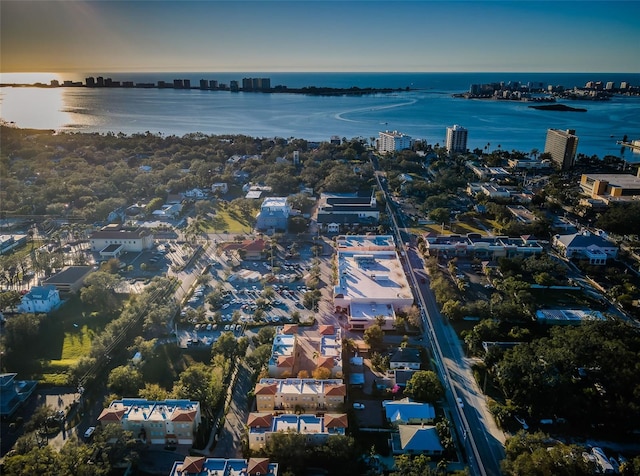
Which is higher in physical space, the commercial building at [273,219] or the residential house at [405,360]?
the commercial building at [273,219]

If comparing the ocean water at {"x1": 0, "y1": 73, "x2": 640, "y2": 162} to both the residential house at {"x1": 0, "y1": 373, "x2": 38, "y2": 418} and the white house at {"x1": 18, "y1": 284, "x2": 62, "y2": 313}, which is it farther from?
the residential house at {"x1": 0, "y1": 373, "x2": 38, "y2": 418}

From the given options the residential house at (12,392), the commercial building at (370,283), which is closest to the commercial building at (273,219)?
the commercial building at (370,283)

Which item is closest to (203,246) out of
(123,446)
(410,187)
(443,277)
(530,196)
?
(443,277)

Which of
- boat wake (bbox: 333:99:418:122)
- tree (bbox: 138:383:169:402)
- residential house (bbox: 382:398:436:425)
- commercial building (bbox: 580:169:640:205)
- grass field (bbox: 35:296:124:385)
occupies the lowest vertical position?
grass field (bbox: 35:296:124:385)

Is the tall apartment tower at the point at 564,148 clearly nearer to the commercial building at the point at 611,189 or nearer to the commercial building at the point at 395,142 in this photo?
the commercial building at the point at 611,189

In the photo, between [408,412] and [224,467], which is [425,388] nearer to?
[408,412]

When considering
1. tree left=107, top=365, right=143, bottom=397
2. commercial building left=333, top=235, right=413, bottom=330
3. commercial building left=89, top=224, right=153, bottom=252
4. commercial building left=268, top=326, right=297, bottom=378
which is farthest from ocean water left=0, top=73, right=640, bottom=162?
tree left=107, top=365, right=143, bottom=397

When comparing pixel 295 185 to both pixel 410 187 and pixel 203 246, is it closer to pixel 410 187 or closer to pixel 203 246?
pixel 410 187
